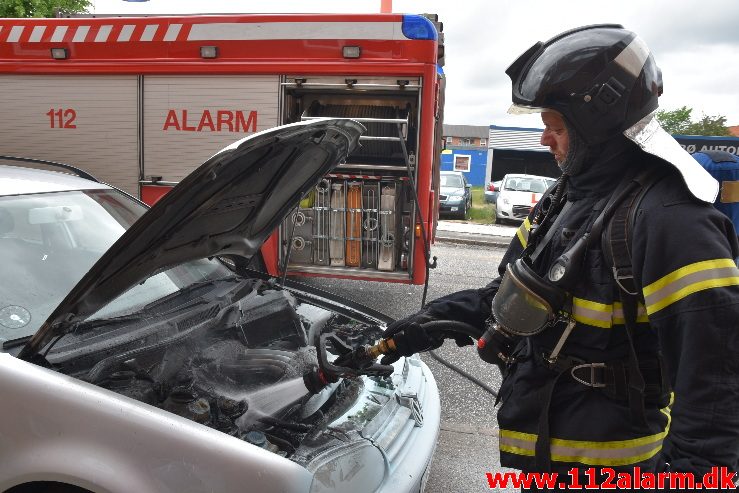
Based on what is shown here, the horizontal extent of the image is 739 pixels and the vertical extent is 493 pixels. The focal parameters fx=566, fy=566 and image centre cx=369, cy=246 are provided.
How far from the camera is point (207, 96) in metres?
5.26

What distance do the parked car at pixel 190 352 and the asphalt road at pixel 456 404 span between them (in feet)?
2.04

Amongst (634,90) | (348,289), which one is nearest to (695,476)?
(634,90)

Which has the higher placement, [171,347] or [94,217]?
[94,217]

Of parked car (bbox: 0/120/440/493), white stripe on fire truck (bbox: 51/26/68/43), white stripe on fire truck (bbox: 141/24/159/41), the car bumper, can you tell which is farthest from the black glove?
white stripe on fire truck (bbox: 51/26/68/43)

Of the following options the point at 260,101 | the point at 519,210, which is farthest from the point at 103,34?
the point at 519,210

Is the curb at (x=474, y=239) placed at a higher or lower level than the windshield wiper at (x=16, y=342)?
lower

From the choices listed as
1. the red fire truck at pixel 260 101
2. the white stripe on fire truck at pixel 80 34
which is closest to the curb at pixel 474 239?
the red fire truck at pixel 260 101

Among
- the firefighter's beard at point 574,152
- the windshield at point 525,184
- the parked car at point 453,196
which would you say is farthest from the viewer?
the parked car at point 453,196

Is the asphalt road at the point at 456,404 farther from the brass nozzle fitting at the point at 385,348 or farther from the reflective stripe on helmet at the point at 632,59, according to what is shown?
the reflective stripe on helmet at the point at 632,59

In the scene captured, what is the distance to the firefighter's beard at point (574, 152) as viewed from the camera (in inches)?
64.0

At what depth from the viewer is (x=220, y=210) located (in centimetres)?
231

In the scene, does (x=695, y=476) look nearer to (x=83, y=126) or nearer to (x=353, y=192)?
(x=353, y=192)

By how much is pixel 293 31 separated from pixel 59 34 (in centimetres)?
234

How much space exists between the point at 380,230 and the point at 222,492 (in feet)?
12.5
